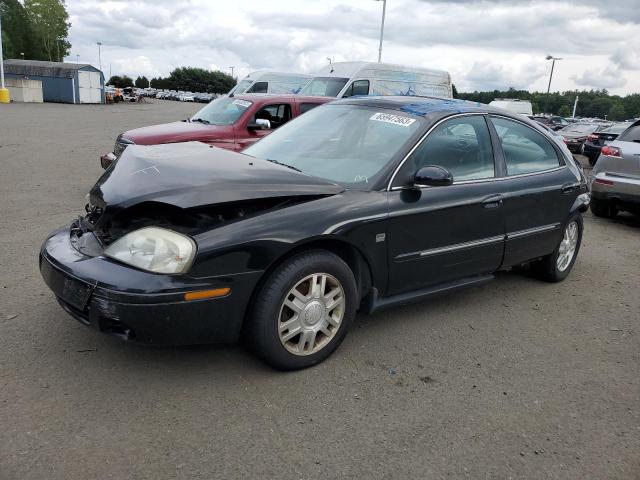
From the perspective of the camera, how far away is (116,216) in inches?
122

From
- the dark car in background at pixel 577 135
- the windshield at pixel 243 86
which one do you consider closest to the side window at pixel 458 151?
the windshield at pixel 243 86

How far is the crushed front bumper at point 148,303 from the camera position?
2754 millimetres

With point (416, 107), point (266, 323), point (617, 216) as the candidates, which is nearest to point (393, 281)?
point (266, 323)

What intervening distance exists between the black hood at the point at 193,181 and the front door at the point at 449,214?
0.51 metres

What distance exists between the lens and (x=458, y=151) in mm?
4094

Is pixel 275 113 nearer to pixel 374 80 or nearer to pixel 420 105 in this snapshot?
pixel 420 105

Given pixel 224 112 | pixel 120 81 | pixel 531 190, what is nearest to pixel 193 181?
pixel 531 190

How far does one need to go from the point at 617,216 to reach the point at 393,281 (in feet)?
22.7

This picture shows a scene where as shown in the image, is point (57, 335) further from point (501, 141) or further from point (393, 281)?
point (501, 141)

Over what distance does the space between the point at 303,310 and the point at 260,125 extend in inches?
233

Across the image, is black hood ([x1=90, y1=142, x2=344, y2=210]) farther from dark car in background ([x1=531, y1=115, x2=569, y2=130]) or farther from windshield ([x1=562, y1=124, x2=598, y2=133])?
dark car in background ([x1=531, y1=115, x2=569, y2=130])

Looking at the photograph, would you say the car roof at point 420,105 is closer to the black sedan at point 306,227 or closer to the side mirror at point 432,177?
the black sedan at point 306,227

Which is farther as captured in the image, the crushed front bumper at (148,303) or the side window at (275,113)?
the side window at (275,113)

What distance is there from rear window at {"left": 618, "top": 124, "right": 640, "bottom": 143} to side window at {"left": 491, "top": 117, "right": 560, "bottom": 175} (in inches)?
158
